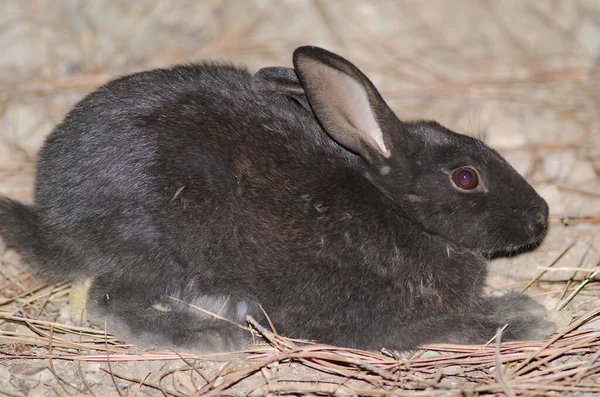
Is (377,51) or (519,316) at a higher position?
(377,51)

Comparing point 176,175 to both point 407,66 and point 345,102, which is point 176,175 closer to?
point 345,102

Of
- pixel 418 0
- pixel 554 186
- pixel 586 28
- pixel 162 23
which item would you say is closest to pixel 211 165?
pixel 554 186

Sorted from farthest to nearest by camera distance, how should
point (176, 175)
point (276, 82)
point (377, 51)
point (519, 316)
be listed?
point (377, 51) < point (519, 316) < point (276, 82) < point (176, 175)

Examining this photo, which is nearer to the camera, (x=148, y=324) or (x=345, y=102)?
(x=345, y=102)

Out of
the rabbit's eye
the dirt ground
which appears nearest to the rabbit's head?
the rabbit's eye

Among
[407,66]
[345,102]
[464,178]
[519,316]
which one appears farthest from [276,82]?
[407,66]

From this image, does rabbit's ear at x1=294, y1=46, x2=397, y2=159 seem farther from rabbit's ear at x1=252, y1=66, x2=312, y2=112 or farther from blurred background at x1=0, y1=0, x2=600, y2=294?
→ blurred background at x1=0, y1=0, x2=600, y2=294
